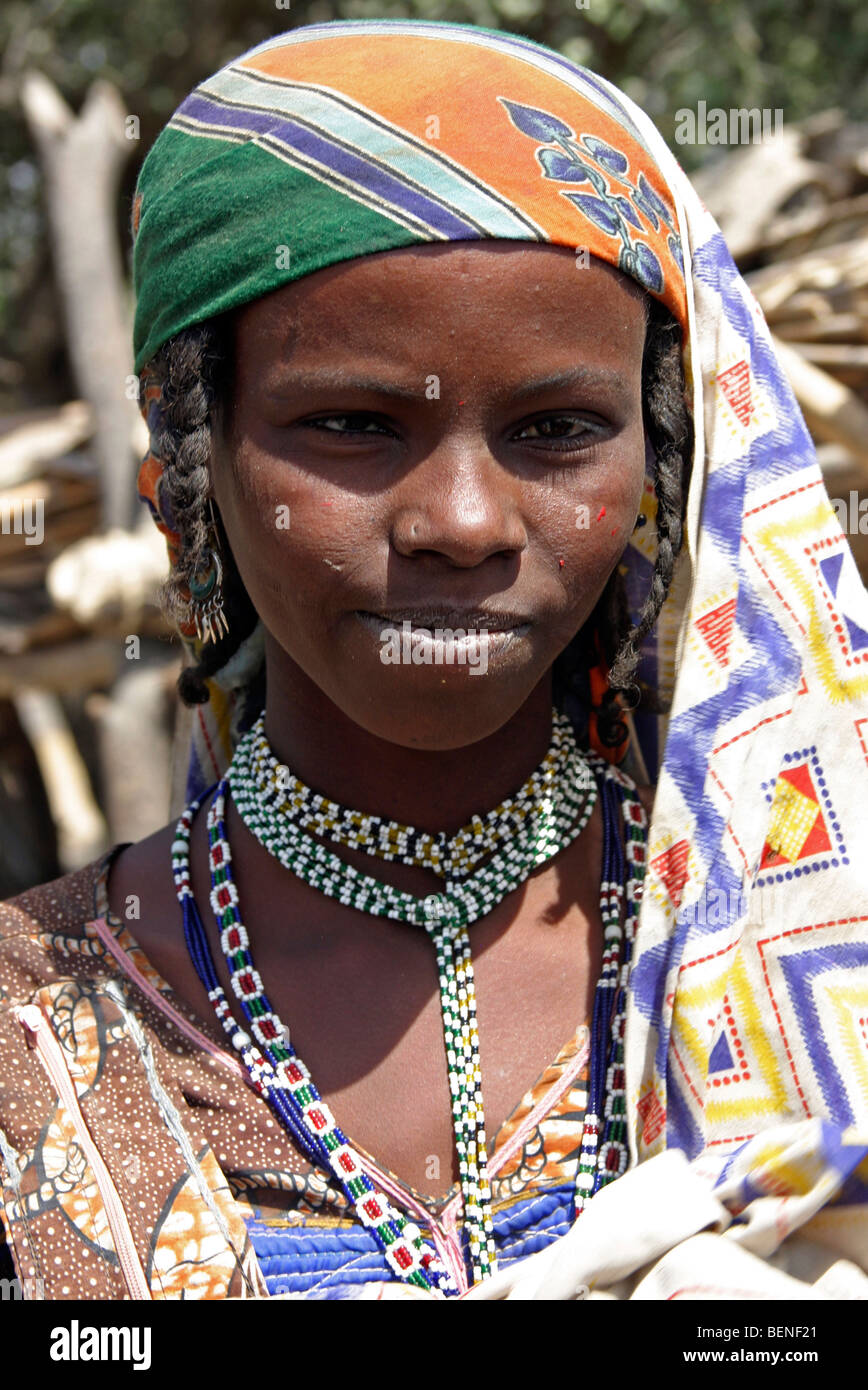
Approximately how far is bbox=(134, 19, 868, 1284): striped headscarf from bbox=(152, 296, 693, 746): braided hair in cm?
3

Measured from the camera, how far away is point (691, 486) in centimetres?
162

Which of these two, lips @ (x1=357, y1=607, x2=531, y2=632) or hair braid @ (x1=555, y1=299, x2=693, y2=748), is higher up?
hair braid @ (x1=555, y1=299, x2=693, y2=748)

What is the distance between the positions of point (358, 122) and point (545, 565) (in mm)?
505

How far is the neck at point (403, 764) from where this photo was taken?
1684 mm

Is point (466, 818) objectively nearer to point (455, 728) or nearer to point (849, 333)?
point (455, 728)

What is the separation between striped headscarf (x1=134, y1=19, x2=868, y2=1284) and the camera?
145cm

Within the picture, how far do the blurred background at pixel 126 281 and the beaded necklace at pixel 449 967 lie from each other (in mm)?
421

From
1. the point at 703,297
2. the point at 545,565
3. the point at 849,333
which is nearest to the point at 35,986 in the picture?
the point at 545,565

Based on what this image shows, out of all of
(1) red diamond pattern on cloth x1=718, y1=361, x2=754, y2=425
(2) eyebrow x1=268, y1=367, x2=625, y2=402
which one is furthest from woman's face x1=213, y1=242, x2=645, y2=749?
(1) red diamond pattern on cloth x1=718, y1=361, x2=754, y2=425

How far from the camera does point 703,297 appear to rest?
5.37 ft

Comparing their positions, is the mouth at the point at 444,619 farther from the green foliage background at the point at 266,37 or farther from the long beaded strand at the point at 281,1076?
the green foliage background at the point at 266,37

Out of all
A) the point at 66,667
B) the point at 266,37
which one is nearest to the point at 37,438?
the point at 66,667

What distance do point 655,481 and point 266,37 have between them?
6.57 m

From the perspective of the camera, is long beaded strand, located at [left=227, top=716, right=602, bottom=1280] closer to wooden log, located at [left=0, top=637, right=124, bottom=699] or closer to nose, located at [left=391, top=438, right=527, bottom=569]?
nose, located at [left=391, top=438, right=527, bottom=569]
